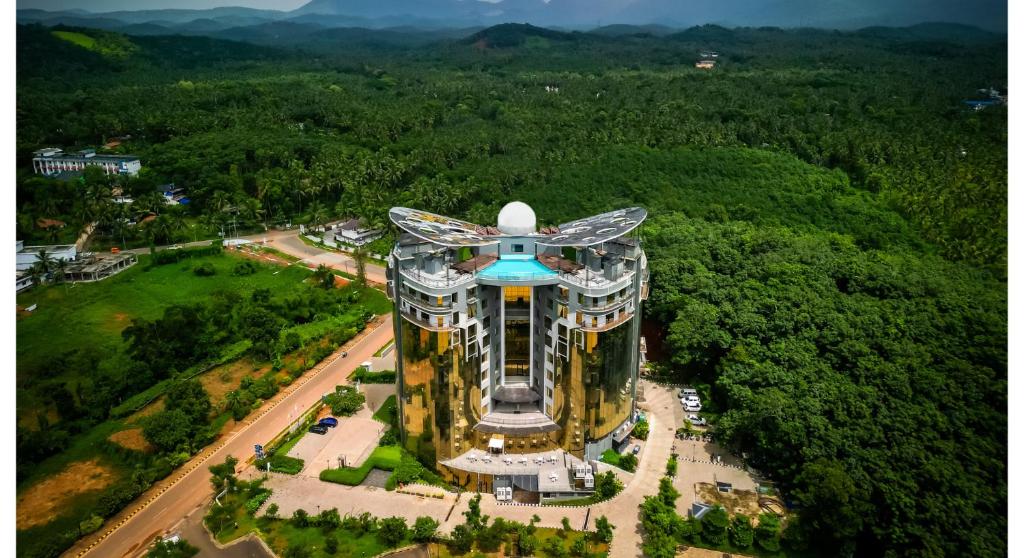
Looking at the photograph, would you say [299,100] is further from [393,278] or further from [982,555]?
[982,555]

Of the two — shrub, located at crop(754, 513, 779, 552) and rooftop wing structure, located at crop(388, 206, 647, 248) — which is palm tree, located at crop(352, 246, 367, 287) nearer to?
rooftop wing structure, located at crop(388, 206, 647, 248)

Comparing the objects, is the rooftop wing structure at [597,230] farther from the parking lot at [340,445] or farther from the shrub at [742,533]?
the parking lot at [340,445]

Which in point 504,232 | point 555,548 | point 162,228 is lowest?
point 555,548

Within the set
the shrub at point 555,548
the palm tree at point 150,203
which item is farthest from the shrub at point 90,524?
the palm tree at point 150,203

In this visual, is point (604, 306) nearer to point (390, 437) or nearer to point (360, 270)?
point (390, 437)

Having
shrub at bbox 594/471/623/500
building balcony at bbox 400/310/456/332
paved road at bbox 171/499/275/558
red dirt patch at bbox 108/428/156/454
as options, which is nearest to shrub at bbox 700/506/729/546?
shrub at bbox 594/471/623/500

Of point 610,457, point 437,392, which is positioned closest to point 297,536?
point 437,392

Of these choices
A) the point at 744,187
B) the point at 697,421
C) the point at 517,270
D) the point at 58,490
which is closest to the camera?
the point at 517,270
